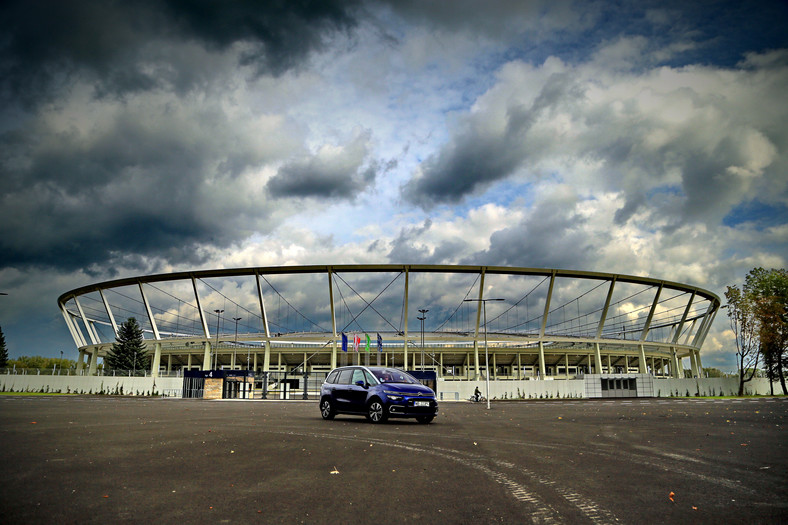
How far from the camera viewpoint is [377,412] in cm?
1511

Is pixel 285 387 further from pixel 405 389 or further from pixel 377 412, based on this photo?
pixel 405 389

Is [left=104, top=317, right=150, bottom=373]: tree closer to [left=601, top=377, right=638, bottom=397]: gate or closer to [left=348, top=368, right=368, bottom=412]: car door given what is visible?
[left=601, top=377, right=638, bottom=397]: gate

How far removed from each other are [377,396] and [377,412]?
0.48 m

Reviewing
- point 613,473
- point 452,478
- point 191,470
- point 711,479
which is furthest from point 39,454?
point 711,479

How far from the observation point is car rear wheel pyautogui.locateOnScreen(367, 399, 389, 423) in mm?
14906

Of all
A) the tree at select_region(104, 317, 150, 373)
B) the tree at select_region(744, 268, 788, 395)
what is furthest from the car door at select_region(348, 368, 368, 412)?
the tree at select_region(104, 317, 150, 373)

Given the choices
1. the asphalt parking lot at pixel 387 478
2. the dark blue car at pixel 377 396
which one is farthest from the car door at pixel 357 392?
the asphalt parking lot at pixel 387 478

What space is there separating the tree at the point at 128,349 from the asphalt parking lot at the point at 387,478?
7205 cm

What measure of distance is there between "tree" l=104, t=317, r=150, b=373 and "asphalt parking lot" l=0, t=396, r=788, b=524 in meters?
72.1

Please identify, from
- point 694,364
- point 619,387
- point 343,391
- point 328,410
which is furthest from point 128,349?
point 694,364

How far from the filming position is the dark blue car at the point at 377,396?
1485cm

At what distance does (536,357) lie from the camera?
306 feet

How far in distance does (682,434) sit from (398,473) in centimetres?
Answer: 837

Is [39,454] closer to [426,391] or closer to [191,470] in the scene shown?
[191,470]
